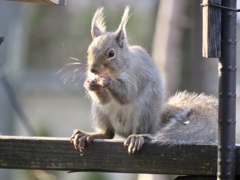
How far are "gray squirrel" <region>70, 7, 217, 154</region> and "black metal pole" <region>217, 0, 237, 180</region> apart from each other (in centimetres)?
69

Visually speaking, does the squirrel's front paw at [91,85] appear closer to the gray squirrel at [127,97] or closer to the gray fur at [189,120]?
the gray squirrel at [127,97]

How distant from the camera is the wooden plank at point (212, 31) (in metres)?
2.06

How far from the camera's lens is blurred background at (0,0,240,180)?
5.05 m

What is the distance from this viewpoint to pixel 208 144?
223 cm

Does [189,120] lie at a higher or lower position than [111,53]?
lower

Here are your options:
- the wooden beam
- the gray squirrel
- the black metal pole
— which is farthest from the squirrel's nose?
the black metal pole

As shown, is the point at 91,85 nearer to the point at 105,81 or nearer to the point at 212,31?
the point at 105,81

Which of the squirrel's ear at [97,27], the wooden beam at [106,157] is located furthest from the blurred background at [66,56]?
the wooden beam at [106,157]

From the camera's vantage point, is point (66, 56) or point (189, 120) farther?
point (66, 56)

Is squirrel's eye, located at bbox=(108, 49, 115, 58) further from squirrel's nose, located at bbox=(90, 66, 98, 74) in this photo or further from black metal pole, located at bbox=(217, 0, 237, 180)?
black metal pole, located at bbox=(217, 0, 237, 180)

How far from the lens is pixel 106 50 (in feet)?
10.7

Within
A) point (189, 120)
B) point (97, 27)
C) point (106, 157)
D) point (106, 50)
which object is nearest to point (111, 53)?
point (106, 50)

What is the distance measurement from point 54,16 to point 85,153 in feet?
23.2

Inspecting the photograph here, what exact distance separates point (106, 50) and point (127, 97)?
247 mm
